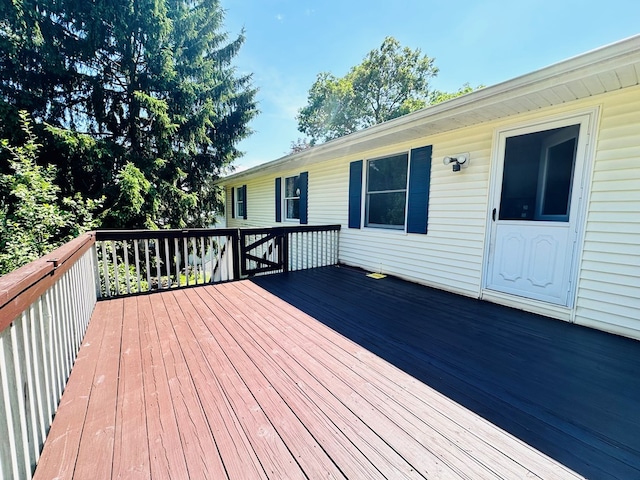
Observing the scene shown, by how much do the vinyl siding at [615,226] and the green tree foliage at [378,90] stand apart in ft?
50.4

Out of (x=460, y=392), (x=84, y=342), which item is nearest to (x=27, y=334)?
(x=84, y=342)

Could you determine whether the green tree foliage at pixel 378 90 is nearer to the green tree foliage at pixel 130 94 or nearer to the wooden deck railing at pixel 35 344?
the green tree foliage at pixel 130 94

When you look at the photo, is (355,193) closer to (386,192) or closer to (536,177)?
(386,192)

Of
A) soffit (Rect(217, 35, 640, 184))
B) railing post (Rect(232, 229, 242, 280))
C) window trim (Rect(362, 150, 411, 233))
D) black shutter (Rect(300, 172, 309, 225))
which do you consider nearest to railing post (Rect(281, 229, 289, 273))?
railing post (Rect(232, 229, 242, 280))

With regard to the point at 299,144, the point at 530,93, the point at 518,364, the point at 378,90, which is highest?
the point at 378,90

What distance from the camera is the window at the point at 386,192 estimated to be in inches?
197

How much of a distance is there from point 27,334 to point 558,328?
14.0 feet

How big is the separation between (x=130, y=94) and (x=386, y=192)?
24.1 ft

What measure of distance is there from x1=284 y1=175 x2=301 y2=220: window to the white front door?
494 centimetres

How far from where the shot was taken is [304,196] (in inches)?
272

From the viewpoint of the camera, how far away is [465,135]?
3.80 m

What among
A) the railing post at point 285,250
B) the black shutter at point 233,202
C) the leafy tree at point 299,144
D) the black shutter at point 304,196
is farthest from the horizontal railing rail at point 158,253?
the leafy tree at point 299,144

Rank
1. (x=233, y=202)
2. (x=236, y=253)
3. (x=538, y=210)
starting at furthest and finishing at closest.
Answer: (x=233, y=202), (x=236, y=253), (x=538, y=210)

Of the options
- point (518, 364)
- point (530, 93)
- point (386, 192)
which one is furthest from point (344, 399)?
point (386, 192)
